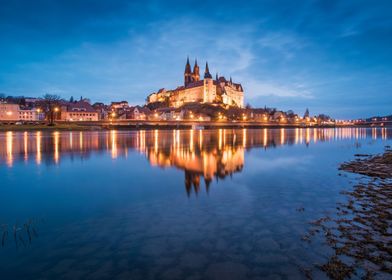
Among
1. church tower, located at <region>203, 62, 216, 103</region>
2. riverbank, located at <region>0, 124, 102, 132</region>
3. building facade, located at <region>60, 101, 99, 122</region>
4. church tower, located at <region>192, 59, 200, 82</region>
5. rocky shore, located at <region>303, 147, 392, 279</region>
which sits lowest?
rocky shore, located at <region>303, 147, 392, 279</region>

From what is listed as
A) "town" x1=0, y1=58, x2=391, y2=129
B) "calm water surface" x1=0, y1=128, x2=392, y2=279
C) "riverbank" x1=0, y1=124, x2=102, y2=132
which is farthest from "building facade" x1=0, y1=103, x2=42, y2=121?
"calm water surface" x1=0, y1=128, x2=392, y2=279

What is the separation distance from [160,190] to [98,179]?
14.8ft

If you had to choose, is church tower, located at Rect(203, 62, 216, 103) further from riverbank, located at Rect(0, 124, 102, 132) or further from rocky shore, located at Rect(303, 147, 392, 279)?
rocky shore, located at Rect(303, 147, 392, 279)

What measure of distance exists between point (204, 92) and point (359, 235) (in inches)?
6288

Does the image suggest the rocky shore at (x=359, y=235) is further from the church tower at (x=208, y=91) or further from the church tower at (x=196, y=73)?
the church tower at (x=196, y=73)

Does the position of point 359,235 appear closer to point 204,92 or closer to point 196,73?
point 204,92

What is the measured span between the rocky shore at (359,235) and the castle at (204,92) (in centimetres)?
15371

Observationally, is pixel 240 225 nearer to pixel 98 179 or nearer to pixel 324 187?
pixel 324 187

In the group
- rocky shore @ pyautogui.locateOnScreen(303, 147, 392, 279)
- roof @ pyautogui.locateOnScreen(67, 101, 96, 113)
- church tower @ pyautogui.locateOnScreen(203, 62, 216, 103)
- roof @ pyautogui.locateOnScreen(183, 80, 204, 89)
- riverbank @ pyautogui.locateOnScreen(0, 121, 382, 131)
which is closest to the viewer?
rocky shore @ pyautogui.locateOnScreen(303, 147, 392, 279)

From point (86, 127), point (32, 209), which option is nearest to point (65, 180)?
point (32, 209)

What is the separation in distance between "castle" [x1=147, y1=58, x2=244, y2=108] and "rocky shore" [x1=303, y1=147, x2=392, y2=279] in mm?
153715

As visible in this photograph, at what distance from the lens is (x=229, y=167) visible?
18.9m

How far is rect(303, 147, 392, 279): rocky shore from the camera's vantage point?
219 inches

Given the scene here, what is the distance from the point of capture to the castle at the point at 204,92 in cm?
16475
